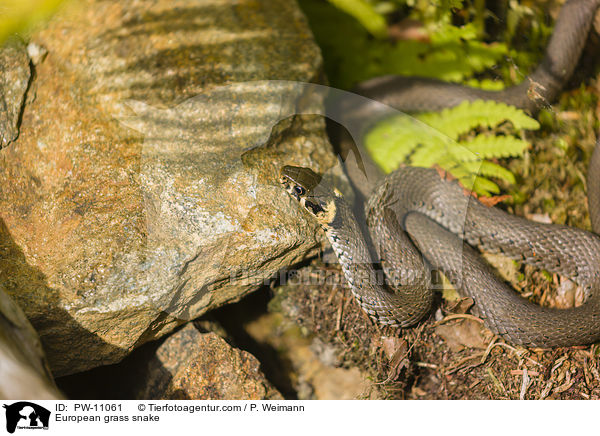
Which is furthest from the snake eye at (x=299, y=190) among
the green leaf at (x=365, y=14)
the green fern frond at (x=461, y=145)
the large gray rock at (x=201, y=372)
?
the green leaf at (x=365, y=14)

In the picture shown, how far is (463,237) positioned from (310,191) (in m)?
1.82

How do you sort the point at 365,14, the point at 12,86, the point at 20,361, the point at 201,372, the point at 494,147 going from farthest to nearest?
the point at 365,14 < the point at 494,147 < the point at 12,86 < the point at 201,372 < the point at 20,361

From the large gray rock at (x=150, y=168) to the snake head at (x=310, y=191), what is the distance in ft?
0.32

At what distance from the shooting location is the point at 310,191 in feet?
11.9

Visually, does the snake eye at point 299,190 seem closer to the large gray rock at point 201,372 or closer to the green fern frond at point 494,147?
the large gray rock at point 201,372

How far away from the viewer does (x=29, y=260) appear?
321 cm

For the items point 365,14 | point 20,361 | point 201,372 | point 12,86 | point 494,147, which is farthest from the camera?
point 365,14

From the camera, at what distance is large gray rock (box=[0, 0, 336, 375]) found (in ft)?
10.4

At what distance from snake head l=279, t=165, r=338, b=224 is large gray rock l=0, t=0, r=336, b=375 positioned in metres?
0.10

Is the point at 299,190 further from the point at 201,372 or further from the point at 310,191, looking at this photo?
the point at 201,372

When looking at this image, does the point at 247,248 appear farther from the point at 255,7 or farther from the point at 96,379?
the point at 255,7

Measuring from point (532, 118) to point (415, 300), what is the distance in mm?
2303

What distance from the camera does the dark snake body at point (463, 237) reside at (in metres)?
3.63
